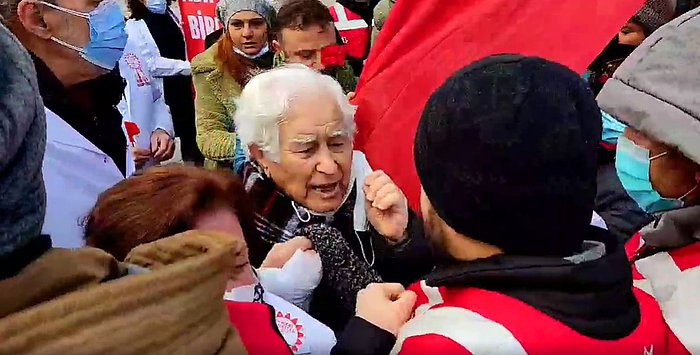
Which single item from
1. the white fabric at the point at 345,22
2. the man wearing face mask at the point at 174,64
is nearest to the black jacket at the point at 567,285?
the white fabric at the point at 345,22

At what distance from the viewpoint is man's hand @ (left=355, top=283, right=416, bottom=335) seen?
138 centimetres

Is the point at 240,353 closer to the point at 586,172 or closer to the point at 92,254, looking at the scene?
the point at 92,254

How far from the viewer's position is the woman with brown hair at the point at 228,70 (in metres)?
3.40

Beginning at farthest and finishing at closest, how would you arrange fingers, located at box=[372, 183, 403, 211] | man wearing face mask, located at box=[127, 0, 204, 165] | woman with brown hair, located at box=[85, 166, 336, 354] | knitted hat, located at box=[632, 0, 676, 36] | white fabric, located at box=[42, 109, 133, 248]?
man wearing face mask, located at box=[127, 0, 204, 165] < knitted hat, located at box=[632, 0, 676, 36] < white fabric, located at box=[42, 109, 133, 248] < fingers, located at box=[372, 183, 403, 211] < woman with brown hair, located at box=[85, 166, 336, 354]

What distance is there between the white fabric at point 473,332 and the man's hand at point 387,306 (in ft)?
0.35

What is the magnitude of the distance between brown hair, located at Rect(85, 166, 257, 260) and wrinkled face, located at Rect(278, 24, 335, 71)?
5.55ft

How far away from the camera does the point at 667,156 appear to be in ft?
5.25

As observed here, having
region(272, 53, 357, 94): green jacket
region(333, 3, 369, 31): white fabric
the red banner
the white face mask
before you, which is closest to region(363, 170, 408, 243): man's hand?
region(272, 53, 357, 94): green jacket

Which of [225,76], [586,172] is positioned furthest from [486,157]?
[225,76]

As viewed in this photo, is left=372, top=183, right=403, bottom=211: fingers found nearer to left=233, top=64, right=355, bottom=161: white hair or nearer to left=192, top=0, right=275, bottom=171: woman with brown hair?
left=233, top=64, right=355, bottom=161: white hair

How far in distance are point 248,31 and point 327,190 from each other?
1.84 m

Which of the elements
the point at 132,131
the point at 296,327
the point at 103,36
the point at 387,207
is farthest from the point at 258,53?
the point at 296,327

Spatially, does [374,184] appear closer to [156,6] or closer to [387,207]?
[387,207]

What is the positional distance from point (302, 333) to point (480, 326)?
1.77 feet
